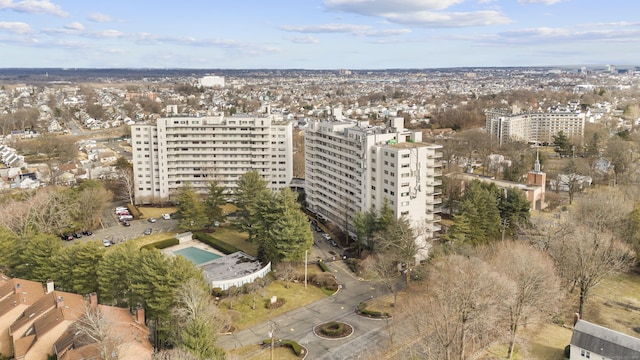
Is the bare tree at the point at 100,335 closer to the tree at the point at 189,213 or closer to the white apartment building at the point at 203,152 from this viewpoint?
the tree at the point at 189,213

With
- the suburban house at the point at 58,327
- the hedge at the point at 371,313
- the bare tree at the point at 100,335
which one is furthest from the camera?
the hedge at the point at 371,313

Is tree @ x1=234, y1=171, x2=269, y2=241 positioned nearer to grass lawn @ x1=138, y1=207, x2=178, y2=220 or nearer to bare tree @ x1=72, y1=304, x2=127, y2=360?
grass lawn @ x1=138, y1=207, x2=178, y2=220

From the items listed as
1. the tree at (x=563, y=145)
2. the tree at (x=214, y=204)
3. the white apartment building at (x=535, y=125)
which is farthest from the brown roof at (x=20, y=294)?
the white apartment building at (x=535, y=125)

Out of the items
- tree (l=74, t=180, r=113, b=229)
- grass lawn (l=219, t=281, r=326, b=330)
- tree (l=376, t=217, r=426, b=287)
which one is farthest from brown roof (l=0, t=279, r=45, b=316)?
tree (l=376, t=217, r=426, b=287)

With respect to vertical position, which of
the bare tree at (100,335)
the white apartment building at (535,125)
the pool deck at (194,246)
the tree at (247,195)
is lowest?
the pool deck at (194,246)

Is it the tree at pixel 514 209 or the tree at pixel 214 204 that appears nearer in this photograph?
the tree at pixel 514 209

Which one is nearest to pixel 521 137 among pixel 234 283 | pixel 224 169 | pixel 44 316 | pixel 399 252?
pixel 224 169

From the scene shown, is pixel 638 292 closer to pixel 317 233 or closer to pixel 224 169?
pixel 317 233
